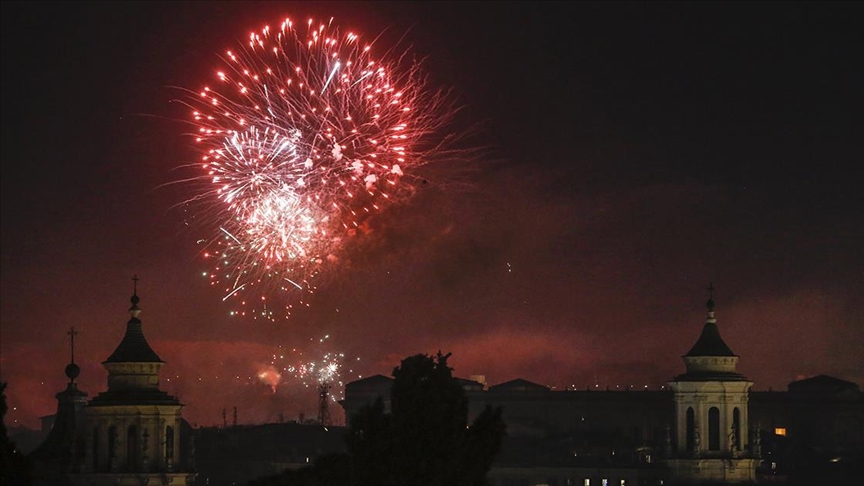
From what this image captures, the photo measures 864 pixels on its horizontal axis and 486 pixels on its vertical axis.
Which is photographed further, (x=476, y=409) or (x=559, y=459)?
(x=476, y=409)

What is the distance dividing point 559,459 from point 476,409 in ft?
63.3

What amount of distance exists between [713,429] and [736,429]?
48.1 inches

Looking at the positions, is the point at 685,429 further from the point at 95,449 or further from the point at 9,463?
the point at 9,463

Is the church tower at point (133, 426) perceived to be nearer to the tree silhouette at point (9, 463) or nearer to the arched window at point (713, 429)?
the arched window at point (713, 429)

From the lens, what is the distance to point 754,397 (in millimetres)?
168125

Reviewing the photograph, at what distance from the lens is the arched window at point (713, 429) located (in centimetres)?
12962

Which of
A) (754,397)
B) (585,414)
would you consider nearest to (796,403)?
(754,397)

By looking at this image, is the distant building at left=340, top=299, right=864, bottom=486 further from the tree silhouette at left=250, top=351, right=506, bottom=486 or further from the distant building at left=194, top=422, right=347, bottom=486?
the tree silhouette at left=250, top=351, right=506, bottom=486

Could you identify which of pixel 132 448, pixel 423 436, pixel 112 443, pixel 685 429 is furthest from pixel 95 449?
pixel 423 436

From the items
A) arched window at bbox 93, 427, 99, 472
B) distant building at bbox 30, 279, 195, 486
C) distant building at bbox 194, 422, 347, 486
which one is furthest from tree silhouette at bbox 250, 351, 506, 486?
distant building at bbox 194, 422, 347, 486

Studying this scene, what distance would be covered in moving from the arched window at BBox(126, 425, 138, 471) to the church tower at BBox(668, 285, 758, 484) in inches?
1125

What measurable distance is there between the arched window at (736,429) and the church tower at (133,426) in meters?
28.5

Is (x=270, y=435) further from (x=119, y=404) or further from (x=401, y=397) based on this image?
(x=401, y=397)

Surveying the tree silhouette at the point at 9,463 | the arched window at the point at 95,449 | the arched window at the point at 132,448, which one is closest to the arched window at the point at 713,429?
the arched window at the point at 132,448
